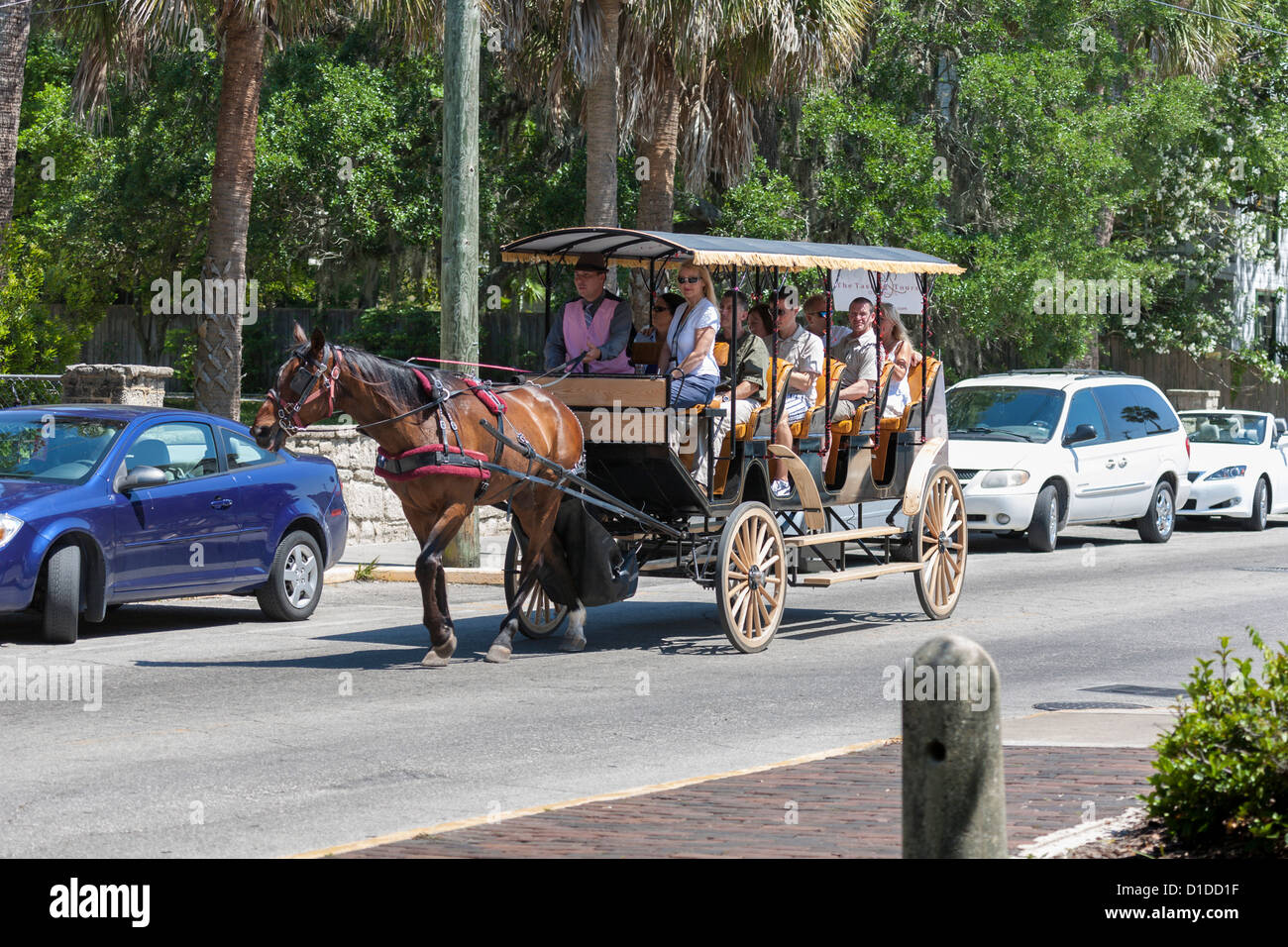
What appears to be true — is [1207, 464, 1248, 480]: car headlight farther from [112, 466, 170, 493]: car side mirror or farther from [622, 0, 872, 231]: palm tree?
[112, 466, 170, 493]: car side mirror

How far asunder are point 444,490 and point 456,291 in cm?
572

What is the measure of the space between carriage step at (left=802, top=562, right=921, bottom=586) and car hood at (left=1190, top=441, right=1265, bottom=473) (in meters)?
12.0

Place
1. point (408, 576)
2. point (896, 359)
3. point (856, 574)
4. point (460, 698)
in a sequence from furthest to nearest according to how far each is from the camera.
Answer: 1. point (408, 576)
2. point (896, 359)
3. point (856, 574)
4. point (460, 698)

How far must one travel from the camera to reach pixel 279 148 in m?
28.0

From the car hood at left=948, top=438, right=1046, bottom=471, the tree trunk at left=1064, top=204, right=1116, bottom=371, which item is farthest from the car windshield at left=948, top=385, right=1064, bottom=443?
the tree trunk at left=1064, top=204, right=1116, bottom=371

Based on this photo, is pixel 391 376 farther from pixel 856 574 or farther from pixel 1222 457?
pixel 1222 457

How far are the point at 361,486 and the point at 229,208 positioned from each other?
3.56 m

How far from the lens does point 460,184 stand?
16.5 metres

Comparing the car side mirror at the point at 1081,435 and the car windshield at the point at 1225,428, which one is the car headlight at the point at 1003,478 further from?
the car windshield at the point at 1225,428

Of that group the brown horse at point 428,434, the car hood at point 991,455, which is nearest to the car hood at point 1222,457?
the car hood at point 991,455

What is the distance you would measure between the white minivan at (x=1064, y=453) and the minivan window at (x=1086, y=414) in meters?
0.02

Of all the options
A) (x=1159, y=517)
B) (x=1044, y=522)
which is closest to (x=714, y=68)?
(x=1044, y=522)

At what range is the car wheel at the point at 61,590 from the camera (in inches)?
466

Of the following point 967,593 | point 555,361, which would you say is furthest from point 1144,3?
point 555,361
